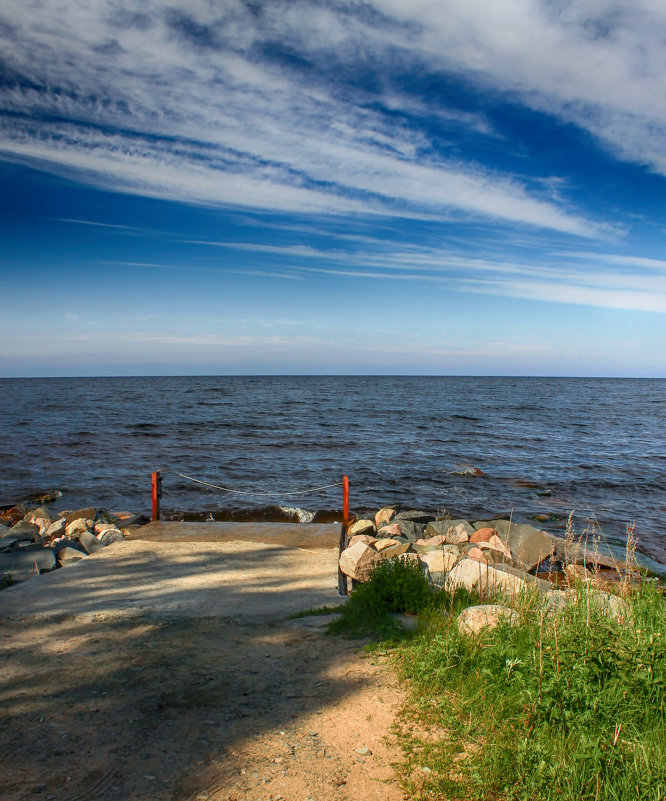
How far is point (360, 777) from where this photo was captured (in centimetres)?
373

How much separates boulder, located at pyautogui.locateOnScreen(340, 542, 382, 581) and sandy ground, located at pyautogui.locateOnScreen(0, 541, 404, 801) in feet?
1.60

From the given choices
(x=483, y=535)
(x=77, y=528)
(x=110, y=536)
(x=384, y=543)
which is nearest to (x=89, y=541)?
Result: (x=110, y=536)

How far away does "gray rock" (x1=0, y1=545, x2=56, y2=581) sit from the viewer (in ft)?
31.2

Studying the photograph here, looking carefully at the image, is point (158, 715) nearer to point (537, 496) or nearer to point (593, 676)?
point (593, 676)

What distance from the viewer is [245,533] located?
11219mm

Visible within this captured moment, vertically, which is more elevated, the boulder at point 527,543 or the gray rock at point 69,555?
the gray rock at point 69,555

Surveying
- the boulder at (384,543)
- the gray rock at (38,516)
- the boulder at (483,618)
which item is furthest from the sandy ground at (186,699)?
the gray rock at (38,516)

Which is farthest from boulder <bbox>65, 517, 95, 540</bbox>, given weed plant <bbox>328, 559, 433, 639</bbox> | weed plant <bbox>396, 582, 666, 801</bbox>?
weed plant <bbox>396, 582, 666, 801</bbox>

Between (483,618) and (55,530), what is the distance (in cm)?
1168

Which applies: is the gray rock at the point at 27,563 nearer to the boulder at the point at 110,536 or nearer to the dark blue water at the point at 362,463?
the boulder at the point at 110,536

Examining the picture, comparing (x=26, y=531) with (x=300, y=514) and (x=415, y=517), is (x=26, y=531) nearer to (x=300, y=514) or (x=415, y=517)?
(x=300, y=514)

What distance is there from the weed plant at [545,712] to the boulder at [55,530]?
11.1 m

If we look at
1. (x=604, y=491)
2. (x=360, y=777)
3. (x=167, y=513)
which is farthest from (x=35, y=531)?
(x=604, y=491)

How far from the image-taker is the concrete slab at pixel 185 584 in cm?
705
